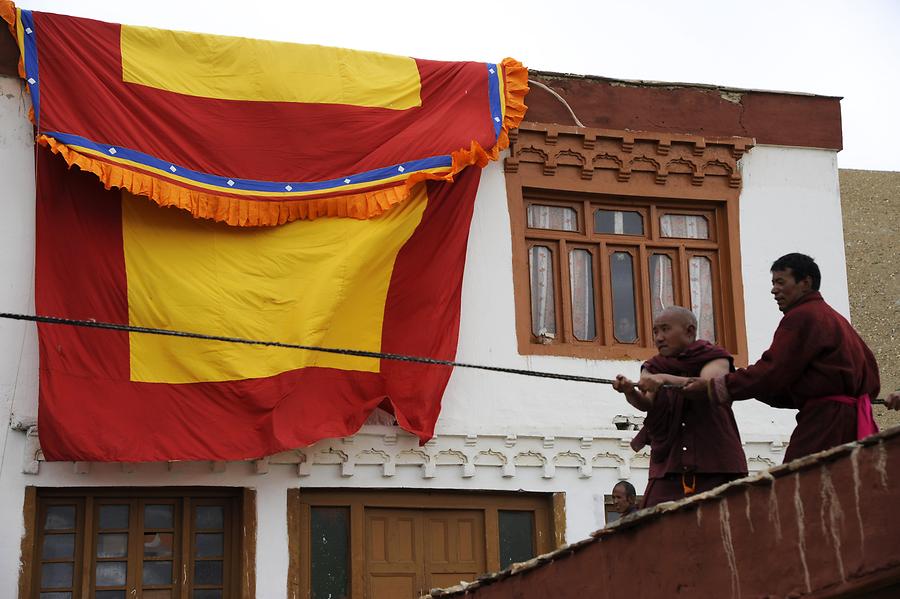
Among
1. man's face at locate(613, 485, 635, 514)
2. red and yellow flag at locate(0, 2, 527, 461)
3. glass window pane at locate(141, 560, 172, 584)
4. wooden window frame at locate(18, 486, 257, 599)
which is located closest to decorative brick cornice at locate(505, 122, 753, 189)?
red and yellow flag at locate(0, 2, 527, 461)

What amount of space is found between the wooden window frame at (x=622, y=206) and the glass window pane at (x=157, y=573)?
309 cm

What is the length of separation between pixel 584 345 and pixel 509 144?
166 centimetres

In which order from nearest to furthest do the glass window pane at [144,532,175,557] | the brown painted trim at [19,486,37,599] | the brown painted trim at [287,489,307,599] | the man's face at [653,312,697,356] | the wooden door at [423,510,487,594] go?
the man's face at [653,312,697,356] → the brown painted trim at [19,486,37,599] → the glass window pane at [144,532,175,557] → the brown painted trim at [287,489,307,599] → the wooden door at [423,510,487,594]

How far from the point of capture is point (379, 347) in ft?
36.2

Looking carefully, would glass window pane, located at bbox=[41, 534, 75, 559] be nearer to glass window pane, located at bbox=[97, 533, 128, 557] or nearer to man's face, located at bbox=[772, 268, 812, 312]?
glass window pane, located at bbox=[97, 533, 128, 557]

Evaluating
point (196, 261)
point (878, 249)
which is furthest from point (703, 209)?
point (878, 249)

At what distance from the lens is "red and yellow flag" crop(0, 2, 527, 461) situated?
10.3m

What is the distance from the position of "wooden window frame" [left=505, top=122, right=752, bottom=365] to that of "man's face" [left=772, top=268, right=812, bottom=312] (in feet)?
16.6

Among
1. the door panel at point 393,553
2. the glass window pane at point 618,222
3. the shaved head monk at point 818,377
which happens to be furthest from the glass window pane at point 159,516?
the shaved head monk at point 818,377

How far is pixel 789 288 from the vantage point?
6.58 metres

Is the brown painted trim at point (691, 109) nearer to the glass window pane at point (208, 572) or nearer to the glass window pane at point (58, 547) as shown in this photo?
the glass window pane at point (208, 572)

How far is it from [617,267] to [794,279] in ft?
18.5

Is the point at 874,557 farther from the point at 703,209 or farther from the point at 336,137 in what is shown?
the point at 703,209

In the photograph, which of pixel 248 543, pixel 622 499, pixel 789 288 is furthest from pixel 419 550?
pixel 789 288
